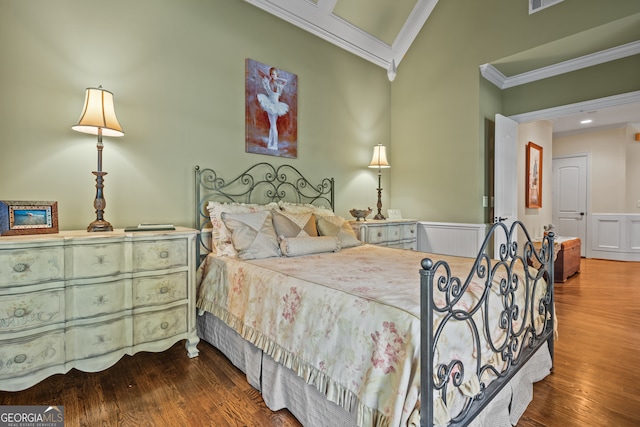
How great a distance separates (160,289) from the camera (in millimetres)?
2066

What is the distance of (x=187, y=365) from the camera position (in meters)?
2.15

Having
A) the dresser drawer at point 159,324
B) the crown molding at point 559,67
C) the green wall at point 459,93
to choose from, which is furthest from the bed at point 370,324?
the crown molding at point 559,67

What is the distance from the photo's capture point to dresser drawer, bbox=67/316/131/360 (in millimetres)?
1778

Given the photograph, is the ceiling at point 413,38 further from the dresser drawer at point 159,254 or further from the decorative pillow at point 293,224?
the dresser drawer at point 159,254

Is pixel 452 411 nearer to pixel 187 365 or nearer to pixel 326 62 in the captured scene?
pixel 187 365

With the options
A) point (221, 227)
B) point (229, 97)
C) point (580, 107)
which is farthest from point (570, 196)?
point (221, 227)

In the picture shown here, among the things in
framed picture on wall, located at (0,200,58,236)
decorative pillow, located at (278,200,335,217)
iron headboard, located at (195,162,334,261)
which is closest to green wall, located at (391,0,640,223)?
iron headboard, located at (195,162,334,261)

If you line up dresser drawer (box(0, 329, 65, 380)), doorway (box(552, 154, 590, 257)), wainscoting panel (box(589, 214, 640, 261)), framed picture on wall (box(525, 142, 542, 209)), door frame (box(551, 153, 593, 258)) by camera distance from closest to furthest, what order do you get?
dresser drawer (box(0, 329, 65, 380))
framed picture on wall (box(525, 142, 542, 209))
wainscoting panel (box(589, 214, 640, 261))
door frame (box(551, 153, 593, 258))
doorway (box(552, 154, 590, 257))

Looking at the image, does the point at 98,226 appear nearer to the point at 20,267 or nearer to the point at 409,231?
the point at 20,267

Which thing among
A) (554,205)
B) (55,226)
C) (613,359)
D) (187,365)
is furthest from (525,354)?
(554,205)

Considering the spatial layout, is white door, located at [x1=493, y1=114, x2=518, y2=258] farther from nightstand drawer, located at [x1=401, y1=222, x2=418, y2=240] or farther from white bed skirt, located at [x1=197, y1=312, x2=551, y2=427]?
white bed skirt, located at [x1=197, y1=312, x2=551, y2=427]

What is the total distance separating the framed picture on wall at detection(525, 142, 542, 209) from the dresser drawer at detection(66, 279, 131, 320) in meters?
5.88

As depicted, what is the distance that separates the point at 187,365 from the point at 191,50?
2.50 meters

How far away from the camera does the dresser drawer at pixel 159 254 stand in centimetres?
198
